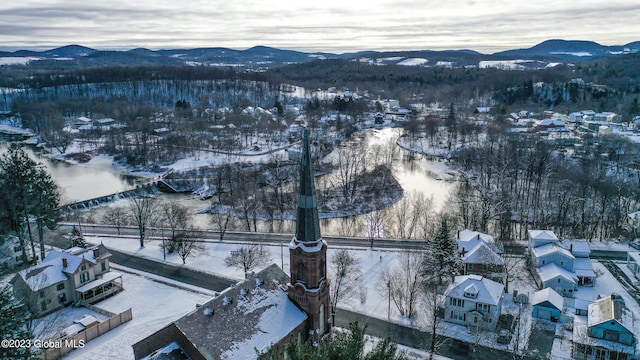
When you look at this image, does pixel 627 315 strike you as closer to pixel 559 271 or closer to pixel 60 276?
pixel 559 271

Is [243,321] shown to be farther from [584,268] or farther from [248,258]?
[584,268]

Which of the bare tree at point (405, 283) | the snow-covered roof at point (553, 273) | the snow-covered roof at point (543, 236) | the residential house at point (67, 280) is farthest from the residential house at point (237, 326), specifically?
the snow-covered roof at point (543, 236)

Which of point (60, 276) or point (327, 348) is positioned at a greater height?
point (327, 348)

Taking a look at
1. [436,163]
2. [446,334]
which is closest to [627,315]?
[446,334]

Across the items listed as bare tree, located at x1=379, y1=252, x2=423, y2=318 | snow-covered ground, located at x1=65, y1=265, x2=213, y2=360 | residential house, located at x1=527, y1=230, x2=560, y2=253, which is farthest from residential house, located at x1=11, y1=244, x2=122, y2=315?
residential house, located at x1=527, y1=230, x2=560, y2=253

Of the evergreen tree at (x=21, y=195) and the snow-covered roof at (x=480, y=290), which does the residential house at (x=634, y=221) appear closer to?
the snow-covered roof at (x=480, y=290)

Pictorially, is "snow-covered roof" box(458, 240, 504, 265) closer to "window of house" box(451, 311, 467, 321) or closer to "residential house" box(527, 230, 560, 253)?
"residential house" box(527, 230, 560, 253)
